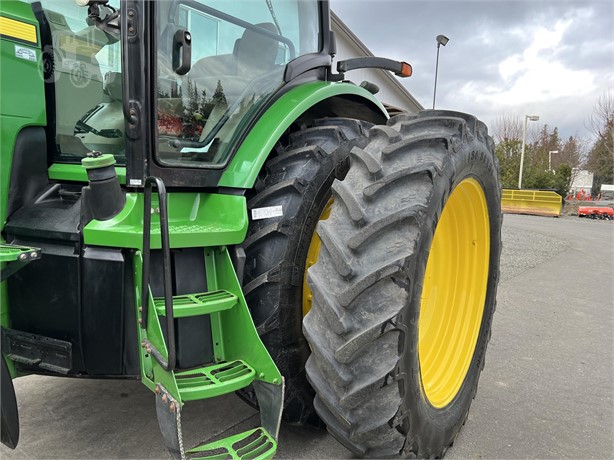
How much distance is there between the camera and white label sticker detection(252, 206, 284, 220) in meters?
1.96

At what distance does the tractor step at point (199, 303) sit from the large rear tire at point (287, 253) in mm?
191

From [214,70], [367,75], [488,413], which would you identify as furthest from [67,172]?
[367,75]

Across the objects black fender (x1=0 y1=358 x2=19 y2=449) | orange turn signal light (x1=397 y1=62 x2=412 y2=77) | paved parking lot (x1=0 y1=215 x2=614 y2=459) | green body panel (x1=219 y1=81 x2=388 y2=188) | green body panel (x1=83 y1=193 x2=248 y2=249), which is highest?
orange turn signal light (x1=397 y1=62 x2=412 y2=77)

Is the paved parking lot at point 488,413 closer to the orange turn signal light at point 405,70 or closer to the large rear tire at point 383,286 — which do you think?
the large rear tire at point 383,286

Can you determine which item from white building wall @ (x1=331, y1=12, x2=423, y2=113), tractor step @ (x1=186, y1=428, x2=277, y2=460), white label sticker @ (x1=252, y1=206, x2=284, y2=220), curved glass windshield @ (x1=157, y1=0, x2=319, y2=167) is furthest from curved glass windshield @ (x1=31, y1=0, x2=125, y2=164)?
white building wall @ (x1=331, y1=12, x2=423, y2=113)

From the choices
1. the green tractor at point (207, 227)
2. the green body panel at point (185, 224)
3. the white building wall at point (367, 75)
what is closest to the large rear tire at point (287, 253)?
the green tractor at point (207, 227)

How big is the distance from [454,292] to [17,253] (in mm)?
2092

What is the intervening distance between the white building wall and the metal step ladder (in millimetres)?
9794

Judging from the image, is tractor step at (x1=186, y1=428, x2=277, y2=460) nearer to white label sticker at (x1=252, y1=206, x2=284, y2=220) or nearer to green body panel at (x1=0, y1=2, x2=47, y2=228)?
white label sticker at (x1=252, y1=206, x2=284, y2=220)

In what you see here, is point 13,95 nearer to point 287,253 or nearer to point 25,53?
point 25,53

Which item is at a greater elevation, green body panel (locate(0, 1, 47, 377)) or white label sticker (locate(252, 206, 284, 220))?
green body panel (locate(0, 1, 47, 377))

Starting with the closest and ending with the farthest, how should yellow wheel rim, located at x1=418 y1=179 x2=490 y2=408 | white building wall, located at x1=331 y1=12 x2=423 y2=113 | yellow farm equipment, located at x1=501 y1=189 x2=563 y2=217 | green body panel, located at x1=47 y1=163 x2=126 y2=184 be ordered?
green body panel, located at x1=47 y1=163 x2=126 y2=184, yellow wheel rim, located at x1=418 y1=179 x2=490 y2=408, white building wall, located at x1=331 y1=12 x2=423 y2=113, yellow farm equipment, located at x1=501 y1=189 x2=563 y2=217

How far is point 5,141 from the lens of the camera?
1.77m

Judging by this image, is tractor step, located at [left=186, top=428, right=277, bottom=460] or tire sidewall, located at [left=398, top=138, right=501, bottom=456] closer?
tractor step, located at [left=186, top=428, right=277, bottom=460]
